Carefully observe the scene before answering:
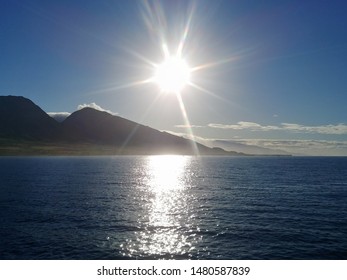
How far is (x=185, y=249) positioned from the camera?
Answer: 4734cm

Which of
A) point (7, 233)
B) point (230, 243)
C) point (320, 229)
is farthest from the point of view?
point (320, 229)

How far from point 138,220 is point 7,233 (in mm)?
24952

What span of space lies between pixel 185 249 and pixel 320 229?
29.4 m
